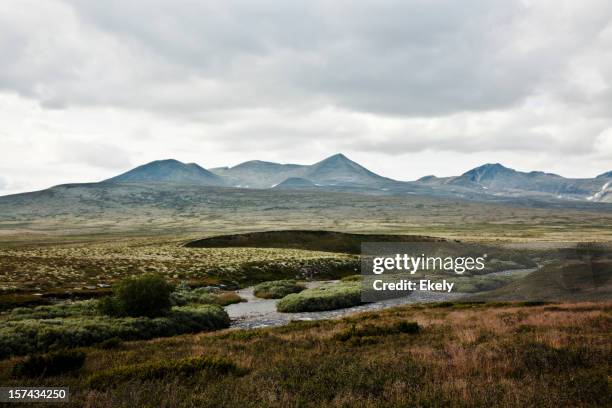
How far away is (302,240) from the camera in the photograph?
11225cm

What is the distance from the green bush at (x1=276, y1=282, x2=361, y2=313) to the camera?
40938mm

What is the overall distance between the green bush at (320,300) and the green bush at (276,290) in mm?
5433

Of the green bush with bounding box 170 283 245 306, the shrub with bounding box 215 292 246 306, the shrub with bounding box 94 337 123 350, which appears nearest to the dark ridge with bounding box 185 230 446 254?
the green bush with bounding box 170 283 245 306

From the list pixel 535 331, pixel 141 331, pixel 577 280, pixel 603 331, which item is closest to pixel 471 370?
pixel 535 331

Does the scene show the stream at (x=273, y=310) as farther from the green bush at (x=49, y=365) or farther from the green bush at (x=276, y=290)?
the green bush at (x=49, y=365)

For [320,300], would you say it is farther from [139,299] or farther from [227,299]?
[139,299]

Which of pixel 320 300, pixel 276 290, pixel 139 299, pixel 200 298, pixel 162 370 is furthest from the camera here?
pixel 276 290

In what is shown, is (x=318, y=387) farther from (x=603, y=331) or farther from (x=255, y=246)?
(x=255, y=246)

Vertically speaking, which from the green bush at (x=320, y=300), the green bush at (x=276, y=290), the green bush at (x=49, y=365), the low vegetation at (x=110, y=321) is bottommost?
the green bush at (x=276, y=290)

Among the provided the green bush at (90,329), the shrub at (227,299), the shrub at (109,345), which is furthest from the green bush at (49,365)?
the shrub at (227,299)

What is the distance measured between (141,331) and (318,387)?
1833cm

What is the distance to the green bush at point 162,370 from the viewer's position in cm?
1255

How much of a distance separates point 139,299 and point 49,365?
1638 centimetres

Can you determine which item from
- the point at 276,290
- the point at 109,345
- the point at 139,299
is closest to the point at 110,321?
the point at 139,299
